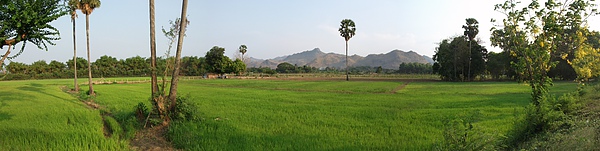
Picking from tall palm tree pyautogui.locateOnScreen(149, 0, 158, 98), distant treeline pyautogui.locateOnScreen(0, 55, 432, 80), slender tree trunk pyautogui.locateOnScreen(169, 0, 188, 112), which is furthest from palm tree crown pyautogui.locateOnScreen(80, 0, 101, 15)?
distant treeline pyautogui.locateOnScreen(0, 55, 432, 80)

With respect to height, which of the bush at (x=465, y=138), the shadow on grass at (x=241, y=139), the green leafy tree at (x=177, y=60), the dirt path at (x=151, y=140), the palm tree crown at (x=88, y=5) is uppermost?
the palm tree crown at (x=88, y=5)

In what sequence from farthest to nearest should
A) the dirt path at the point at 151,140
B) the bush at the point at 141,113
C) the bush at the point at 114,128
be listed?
the bush at the point at 141,113
the bush at the point at 114,128
the dirt path at the point at 151,140

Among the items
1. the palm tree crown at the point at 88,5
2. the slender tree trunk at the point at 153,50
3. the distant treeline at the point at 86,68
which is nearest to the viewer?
the slender tree trunk at the point at 153,50

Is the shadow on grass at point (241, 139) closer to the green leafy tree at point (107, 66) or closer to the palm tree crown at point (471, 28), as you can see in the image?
the palm tree crown at point (471, 28)

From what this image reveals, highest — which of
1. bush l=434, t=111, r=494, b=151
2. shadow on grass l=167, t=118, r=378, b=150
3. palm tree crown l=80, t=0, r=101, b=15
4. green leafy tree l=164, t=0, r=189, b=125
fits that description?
palm tree crown l=80, t=0, r=101, b=15

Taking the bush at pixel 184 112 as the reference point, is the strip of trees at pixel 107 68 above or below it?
above

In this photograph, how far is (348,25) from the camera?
68.4 metres

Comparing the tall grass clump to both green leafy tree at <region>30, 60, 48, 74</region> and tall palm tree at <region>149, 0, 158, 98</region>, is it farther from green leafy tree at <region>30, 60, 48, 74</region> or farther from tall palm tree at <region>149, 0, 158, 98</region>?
green leafy tree at <region>30, 60, 48, 74</region>

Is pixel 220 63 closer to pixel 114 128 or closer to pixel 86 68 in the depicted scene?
pixel 86 68

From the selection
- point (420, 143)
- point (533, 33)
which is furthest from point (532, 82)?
point (420, 143)

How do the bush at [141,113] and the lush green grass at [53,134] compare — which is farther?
the bush at [141,113]

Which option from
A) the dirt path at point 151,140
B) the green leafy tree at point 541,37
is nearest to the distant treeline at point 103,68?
the dirt path at point 151,140

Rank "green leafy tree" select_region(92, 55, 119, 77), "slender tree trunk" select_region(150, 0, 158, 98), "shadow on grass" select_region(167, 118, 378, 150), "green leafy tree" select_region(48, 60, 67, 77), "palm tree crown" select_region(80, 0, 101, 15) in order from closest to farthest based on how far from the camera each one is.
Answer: "shadow on grass" select_region(167, 118, 378, 150) → "slender tree trunk" select_region(150, 0, 158, 98) → "palm tree crown" select_region(80, 0, 101, 15) → "green leafy tree" select_region(48, 60, 67, 77) → "green leafy tree" select_region(92, 55, 119, 77)

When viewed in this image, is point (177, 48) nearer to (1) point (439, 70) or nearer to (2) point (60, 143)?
(2) point (60, 143)
